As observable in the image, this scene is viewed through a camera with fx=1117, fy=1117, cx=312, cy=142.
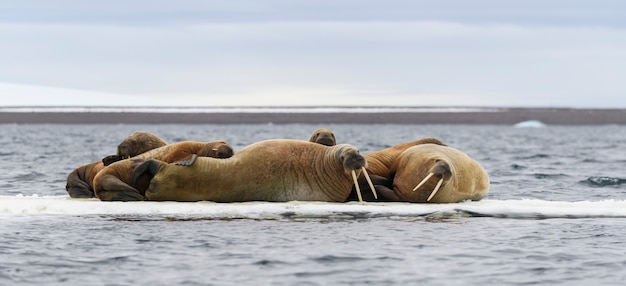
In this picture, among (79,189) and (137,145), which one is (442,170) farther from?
(79,189)

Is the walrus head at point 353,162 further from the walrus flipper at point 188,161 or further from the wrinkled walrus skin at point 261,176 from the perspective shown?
the walrus flipper at point 188,161

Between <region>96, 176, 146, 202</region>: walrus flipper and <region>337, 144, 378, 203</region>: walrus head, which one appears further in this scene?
<region>96, 176, 146, 202</region>: walrus flipper

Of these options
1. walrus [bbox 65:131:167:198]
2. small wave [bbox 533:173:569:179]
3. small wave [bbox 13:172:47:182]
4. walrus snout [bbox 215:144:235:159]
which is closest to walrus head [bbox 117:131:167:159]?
walrus [bbox 65:131:167:198]

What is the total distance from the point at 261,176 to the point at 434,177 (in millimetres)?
2069

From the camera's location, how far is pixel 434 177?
1337 centimetres

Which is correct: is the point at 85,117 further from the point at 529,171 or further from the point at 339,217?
the point at 339,217

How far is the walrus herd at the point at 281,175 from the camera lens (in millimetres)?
13258

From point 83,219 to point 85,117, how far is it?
460 feet

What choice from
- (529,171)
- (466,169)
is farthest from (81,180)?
(529,171)

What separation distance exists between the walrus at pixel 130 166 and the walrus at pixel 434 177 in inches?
82.1

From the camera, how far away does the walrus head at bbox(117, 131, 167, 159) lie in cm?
1449

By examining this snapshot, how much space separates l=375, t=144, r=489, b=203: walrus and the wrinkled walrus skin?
70 centimetres

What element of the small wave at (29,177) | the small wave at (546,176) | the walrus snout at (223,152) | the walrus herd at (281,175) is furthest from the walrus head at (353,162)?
the small wave at (546,176)

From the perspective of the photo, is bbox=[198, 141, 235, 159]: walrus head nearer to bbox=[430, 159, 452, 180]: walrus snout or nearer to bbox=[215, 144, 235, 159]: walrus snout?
bbox=[215, 144, 235, 159]: walrus snout
